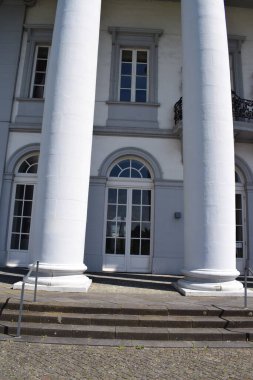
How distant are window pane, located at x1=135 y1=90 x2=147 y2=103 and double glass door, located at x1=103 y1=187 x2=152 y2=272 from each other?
3064 mm

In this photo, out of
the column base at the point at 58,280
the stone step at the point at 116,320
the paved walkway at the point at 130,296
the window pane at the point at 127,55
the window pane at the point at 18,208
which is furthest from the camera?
the window pane at the point at 127,55

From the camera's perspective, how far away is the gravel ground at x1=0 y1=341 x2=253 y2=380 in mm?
3811

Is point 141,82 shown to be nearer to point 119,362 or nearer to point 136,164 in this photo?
point 136,164

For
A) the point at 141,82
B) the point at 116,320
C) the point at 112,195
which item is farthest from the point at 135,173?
the point at 116,320

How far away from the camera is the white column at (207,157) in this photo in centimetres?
684

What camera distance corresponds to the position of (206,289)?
6.75 metres

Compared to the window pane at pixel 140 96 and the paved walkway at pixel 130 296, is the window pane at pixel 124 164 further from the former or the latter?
the paved walkway at pixel 130 296

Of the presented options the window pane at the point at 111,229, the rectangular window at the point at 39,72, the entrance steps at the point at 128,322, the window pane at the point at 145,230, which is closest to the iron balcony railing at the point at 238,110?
the window pane at the point at 145,230

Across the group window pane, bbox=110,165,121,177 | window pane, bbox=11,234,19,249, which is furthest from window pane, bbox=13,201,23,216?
window pane, bbox=110,165,121,177

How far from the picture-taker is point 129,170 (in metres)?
11.4

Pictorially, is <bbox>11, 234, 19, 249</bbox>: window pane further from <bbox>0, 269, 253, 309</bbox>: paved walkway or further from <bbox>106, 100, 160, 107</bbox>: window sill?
<bbox>106, 100, 160, 107</bbox>: window sill

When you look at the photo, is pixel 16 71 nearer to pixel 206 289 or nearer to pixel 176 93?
pixel 176 93

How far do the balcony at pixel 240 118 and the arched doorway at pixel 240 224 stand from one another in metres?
1.18

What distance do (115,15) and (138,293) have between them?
9577 millimetres
